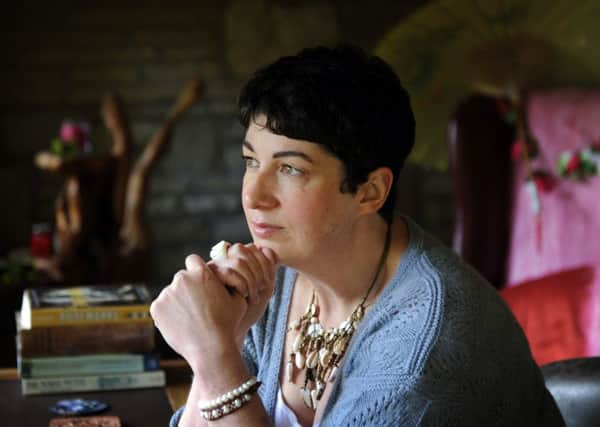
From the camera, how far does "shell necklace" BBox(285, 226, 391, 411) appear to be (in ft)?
4.69

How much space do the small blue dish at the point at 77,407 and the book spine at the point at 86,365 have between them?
0.23 feet

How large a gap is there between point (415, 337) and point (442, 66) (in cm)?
174

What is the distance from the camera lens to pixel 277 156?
131cm

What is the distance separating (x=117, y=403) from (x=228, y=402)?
1.10 ft

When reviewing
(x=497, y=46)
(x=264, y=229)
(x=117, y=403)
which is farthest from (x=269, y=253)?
(x=497, y=46)

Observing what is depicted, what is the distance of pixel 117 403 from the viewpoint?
5.06 ft

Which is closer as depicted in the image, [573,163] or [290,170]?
[290,170]

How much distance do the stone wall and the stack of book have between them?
9.85ft

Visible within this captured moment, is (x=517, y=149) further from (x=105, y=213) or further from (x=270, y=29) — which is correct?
(x=270, y=29)

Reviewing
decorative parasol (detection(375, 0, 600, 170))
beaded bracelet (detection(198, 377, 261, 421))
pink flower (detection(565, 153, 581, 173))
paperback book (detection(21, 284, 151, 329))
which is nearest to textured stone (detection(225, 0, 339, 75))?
decorative parasol (detection(375, 0, 600, 170))

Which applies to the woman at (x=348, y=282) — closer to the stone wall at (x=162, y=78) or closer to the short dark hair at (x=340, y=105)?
the short dark hair at (x=340, y=105)

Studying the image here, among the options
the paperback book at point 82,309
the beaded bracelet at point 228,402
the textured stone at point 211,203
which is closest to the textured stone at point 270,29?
the textured stone at point 211,203

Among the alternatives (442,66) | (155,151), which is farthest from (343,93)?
(155,151)

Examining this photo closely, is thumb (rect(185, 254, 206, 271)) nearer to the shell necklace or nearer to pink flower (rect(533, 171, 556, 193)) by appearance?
the shell necklace
